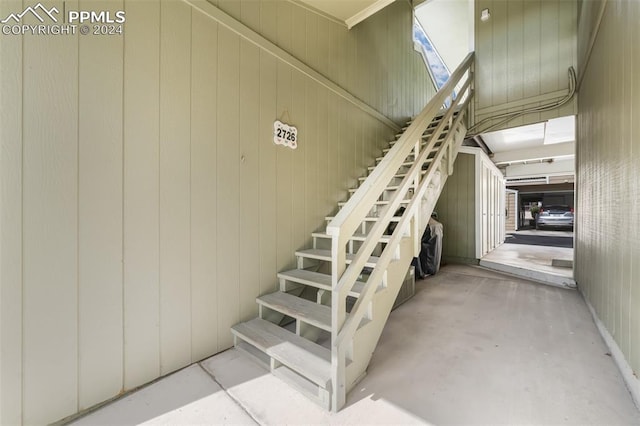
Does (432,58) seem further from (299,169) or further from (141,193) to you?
(141,193)

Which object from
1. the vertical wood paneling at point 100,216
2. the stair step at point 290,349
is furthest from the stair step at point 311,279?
the vertical wood paneling at point 100,216

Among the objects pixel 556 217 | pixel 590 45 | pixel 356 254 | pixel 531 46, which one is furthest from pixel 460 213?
pixel 556 217

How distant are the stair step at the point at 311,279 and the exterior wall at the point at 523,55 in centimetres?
389

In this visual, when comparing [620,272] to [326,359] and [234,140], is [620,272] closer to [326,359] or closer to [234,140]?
[326,359]

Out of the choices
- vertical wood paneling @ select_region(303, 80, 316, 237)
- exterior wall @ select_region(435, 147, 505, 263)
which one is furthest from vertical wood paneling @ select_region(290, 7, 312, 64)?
exterior wall @ select_region(435, 147, 505, 263)

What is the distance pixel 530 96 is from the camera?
12.5ft

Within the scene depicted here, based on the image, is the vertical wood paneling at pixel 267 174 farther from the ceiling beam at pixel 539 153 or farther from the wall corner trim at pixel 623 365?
the ceiling beam at pixel 539 153

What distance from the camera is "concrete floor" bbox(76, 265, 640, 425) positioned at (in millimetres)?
1309

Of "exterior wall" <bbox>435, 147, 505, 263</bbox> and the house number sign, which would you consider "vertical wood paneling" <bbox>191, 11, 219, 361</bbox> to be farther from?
"exterior wall" <bbox>435, 147, 505, 263</bbox>

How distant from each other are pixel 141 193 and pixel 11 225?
53 cm

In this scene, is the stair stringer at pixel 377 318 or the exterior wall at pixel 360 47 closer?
the stair stringer at pixel 377 318

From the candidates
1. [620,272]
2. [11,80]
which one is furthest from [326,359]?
[11,80]

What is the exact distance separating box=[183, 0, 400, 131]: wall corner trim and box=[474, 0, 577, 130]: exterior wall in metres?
2.33

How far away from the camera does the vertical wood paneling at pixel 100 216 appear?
4.45ft
